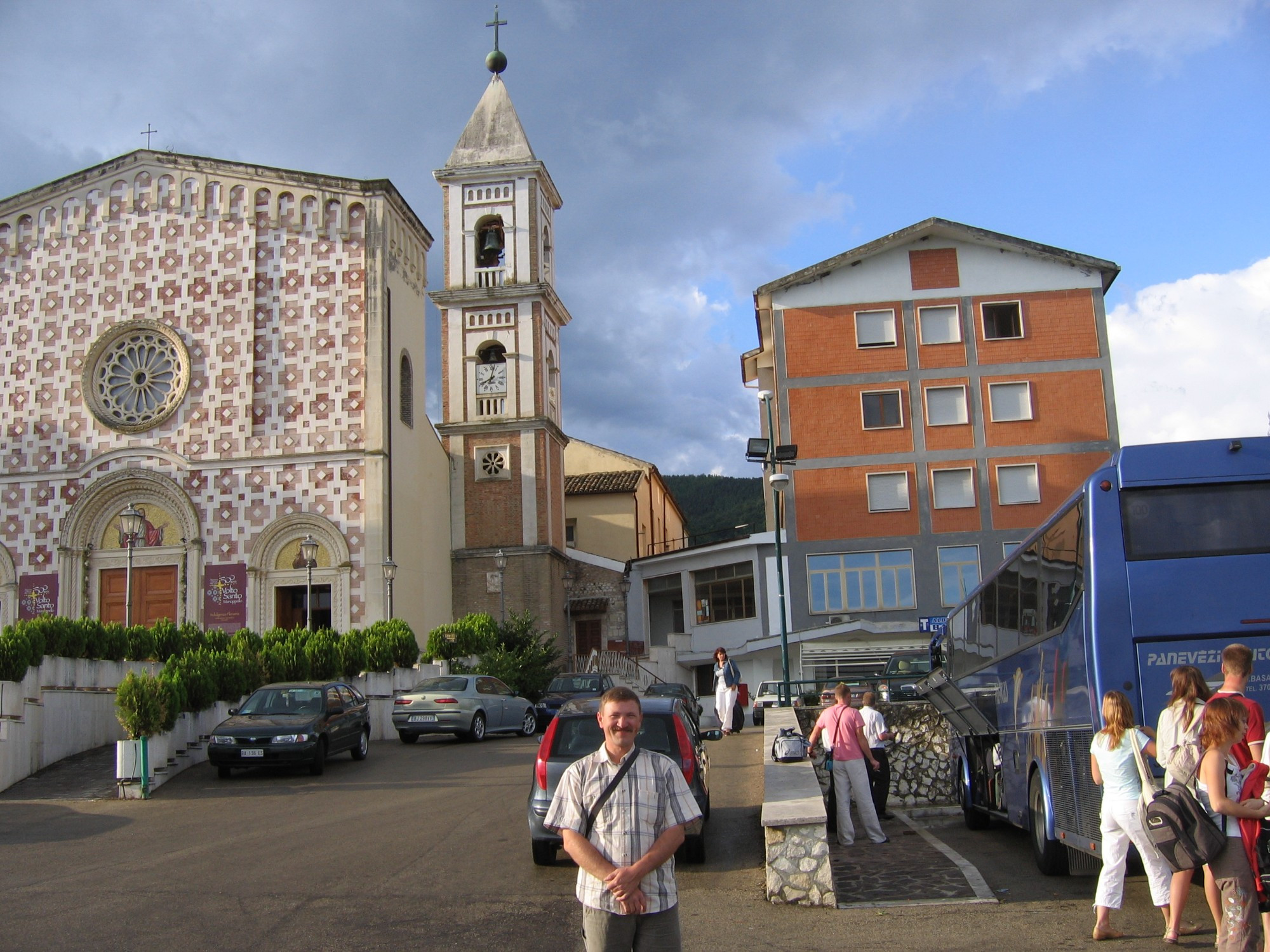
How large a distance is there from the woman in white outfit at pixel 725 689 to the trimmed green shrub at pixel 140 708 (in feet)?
37.4

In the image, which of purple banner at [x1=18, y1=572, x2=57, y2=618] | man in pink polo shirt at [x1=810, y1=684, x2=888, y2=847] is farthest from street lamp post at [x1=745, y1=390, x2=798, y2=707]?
purple banner at [x1=18, y1=572, x2=57, y2=618]

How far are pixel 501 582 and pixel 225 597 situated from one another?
8786mm

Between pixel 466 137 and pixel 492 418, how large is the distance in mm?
11266

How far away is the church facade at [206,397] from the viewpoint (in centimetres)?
3444

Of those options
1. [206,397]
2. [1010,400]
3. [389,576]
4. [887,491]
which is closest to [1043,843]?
[389,576]

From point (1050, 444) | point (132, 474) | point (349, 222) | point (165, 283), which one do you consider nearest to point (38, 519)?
point (132, 474)

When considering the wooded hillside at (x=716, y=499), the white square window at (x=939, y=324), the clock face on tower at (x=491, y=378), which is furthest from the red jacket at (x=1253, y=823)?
the wooded hillside at (x=716, y=499)

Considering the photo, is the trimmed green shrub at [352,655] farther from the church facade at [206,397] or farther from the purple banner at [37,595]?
the purple banner at [37,595]

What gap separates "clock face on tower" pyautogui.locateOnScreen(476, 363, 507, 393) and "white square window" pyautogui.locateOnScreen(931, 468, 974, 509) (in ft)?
49.9

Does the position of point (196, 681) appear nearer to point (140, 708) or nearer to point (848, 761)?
point (140, 708)

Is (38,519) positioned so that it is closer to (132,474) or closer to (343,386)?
(132,474)

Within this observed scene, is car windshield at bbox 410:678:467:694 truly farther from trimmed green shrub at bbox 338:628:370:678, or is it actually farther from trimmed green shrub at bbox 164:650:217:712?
trimmed green shrub at bbox 164:650:217:712

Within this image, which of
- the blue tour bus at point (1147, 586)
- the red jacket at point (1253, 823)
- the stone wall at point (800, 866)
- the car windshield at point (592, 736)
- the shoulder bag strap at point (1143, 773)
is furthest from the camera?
the car windshield at point (592, 736)

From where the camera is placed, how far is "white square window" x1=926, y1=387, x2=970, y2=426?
37.4 metres
